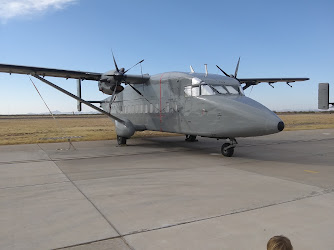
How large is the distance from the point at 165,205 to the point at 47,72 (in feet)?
35.0

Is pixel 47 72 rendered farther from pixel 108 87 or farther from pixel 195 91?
pixel 195 91

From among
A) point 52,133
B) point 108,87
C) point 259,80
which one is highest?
point 259,80

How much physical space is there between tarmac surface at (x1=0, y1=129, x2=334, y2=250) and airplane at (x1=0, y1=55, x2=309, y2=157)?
53.9 inches

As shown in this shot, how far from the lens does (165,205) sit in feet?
16.3

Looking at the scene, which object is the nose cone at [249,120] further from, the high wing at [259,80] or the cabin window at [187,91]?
the high wing at [259,80]

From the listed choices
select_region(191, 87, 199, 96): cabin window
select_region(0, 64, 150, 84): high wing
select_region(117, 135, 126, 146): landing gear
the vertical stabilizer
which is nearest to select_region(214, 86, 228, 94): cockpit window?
select_region(191, 87, 199, 96): cabin window

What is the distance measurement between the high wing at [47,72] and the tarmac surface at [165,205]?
4.99 m

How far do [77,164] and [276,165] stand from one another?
6.68 meters

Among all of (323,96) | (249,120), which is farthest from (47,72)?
(323,96)

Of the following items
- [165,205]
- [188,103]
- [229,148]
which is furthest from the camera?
[188,103]

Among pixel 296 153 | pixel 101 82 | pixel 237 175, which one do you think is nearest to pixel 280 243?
pixel 237 175

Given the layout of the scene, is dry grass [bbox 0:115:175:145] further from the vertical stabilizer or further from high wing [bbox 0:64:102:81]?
the vertical stabilizer

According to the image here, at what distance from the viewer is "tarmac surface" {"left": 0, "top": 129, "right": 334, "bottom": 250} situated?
3592 millimetres

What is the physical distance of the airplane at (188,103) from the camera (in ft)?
29.4
